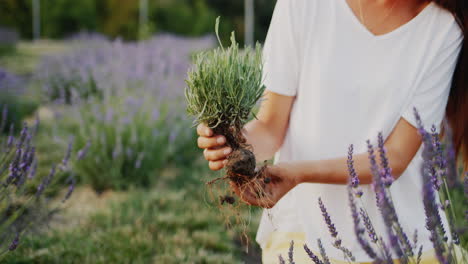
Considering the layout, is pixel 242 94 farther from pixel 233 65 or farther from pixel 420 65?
pixel 420 65

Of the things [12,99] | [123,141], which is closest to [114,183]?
[123,141]

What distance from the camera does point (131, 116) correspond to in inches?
185

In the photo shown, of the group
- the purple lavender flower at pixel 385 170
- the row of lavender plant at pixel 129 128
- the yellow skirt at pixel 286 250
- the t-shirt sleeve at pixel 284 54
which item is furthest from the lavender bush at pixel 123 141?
the purple lavender flower at pixel 385 170

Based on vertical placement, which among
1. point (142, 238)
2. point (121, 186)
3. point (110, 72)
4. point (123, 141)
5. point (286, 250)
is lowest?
point (121, 186)

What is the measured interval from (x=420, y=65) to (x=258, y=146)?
23.9 inches

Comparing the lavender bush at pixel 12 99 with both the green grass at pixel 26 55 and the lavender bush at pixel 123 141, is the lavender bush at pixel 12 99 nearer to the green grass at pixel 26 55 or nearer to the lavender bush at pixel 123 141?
the lavender bush at pixel 123 141

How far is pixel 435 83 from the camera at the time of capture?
1.79 metres

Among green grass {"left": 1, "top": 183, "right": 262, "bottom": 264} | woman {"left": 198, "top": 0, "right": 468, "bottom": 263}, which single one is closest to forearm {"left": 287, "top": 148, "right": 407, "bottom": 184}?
woman {"left": 198, "top": 0, "right": 468, "bottom": 263}

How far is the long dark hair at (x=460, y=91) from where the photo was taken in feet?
5.82

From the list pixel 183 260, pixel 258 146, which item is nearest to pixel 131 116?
pixel 183 260

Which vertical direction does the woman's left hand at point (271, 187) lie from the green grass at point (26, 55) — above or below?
above

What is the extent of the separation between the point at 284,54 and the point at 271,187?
54 cm

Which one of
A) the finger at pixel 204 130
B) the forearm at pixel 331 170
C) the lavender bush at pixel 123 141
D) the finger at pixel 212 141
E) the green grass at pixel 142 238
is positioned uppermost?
the finger at pixel 204 130

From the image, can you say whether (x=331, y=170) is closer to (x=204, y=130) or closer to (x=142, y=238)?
(x=204, y=130)
